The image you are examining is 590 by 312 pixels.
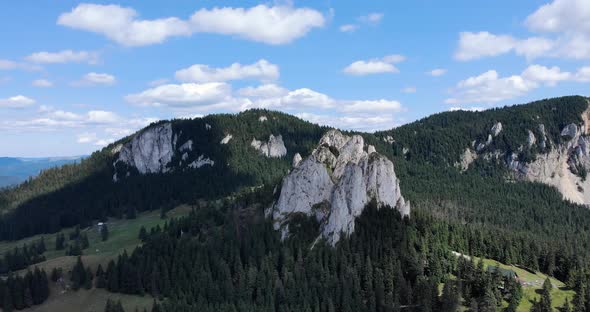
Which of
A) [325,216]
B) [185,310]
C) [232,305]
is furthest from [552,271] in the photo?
[185,310]

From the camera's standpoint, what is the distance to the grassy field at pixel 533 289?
361 ft

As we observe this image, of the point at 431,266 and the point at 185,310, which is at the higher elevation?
the point at 431,266

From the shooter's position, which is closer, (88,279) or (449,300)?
(449,300)

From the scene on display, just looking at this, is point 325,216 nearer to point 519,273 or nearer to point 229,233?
point 229,233

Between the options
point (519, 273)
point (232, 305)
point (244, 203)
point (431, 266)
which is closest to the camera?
point (232, 305)

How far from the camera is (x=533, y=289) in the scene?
389 ft

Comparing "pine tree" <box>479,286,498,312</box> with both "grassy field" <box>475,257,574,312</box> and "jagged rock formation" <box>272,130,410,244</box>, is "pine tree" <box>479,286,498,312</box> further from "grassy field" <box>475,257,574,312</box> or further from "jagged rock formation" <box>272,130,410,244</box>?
"jagged rock formation" <box>272,130,410,244</box>

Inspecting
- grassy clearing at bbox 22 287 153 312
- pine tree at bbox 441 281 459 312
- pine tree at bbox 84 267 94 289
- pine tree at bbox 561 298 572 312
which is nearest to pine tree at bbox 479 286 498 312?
pine tree at bbox 441 281 459 312

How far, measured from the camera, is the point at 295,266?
4934 inches

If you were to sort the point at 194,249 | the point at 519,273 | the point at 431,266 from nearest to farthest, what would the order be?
the point at 431,266 → the point at 519,273 → the point at 194,249

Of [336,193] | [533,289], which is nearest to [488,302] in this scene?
[533,289]

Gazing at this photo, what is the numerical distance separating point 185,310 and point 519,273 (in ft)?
308

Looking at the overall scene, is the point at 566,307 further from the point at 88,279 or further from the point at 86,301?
the point at 88,279

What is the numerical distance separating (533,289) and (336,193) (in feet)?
195
